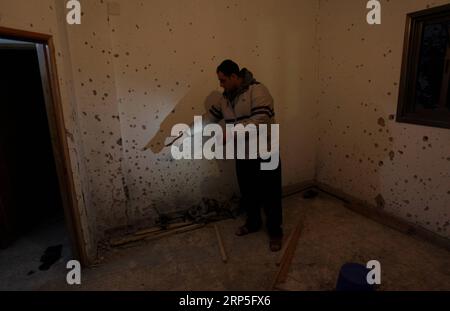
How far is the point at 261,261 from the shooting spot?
79.2 inches

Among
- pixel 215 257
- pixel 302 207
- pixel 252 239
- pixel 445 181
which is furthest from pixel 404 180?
pixel 215 257

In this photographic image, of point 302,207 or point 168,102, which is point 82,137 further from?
point 302,207

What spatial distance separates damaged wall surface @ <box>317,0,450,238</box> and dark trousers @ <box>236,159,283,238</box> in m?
1.10

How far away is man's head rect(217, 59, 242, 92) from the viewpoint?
1.95m

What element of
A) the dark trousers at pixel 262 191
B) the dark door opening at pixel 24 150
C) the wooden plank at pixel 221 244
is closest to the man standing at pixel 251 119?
the dark trousers at pixel 262 191

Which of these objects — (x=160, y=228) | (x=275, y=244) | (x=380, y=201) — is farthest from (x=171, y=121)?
(x=380, y=201)

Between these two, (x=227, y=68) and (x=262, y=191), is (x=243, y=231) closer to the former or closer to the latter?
(x=262, y=191)

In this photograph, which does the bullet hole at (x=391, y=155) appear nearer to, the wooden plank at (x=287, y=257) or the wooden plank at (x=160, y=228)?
the wooden plank at (x=287, y=257)

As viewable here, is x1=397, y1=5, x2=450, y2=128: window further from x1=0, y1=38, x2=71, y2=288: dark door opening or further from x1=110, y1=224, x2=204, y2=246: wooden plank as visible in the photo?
x1=0, y1=38, x2=71, y2=288: dark door opening

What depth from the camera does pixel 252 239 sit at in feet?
7.58

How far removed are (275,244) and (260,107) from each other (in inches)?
42.6

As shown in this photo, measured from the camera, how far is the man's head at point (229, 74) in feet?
6.41

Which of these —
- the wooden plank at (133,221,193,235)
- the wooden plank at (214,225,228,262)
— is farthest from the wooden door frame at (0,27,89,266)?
the wooden plank at (214,225,228,262)
